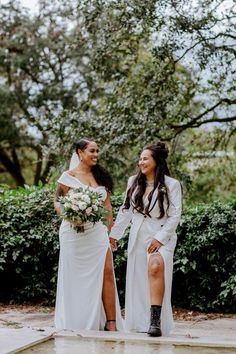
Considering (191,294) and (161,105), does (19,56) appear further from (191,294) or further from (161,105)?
(191,294)

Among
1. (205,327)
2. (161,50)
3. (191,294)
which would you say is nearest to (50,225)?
(191,294)

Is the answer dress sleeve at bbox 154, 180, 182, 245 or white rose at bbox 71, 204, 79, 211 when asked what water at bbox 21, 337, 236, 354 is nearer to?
dress sleeve at bbox 154, 180, 182, 245

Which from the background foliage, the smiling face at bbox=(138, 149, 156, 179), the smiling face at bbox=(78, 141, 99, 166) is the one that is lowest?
the smiling face at bbox=(138, 149, 156, 179)

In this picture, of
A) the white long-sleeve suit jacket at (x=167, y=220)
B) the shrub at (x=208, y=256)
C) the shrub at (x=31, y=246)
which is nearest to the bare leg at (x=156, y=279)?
→ the white long-sleeve suit jacket at (x=167, y=220)

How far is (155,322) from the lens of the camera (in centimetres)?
575

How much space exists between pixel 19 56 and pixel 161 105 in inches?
512

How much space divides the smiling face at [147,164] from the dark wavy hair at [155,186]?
0.03m

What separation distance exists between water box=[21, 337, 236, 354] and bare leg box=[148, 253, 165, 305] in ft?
2.09

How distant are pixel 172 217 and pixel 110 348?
1513 mm

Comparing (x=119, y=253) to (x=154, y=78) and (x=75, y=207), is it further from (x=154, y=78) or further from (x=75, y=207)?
(x=154, y=78)

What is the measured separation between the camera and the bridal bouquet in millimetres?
6207

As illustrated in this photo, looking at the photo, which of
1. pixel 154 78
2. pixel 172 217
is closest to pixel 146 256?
pixel 172 217

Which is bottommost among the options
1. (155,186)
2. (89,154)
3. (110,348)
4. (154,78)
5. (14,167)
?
(110,348)

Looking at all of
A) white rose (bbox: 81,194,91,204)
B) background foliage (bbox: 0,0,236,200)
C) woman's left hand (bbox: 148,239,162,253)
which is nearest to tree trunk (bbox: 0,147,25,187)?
background foliage (bbox: 0,0,236,200)
